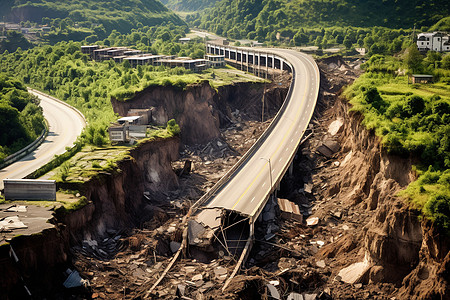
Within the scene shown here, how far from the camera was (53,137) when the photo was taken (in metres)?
93.0

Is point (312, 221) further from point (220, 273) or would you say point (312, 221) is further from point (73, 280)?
point (73, 280)

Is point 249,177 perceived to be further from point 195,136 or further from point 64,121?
point 64,121

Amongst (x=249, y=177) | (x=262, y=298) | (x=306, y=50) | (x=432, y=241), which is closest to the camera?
(x=432, y=241)

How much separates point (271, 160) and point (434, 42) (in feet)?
240

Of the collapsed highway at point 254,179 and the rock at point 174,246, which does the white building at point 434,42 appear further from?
the rock at point 174,246

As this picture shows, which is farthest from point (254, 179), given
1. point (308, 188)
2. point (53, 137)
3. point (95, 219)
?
point (53, 137)

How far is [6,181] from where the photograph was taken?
55500mm

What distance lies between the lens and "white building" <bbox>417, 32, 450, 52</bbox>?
5039 inches

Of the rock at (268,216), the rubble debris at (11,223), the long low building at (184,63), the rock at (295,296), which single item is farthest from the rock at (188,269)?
the long low building at (184,63)

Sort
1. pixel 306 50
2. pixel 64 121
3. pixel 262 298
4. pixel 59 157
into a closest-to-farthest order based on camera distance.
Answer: pixel 262 298
pixel 59 157
pixel 64 121
pixel 306 50

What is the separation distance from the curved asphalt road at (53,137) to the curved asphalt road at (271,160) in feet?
92.8

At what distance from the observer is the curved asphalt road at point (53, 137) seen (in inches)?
2884

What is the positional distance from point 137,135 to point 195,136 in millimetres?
24529

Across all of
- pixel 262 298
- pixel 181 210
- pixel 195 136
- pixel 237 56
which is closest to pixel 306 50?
pixel 237 56
